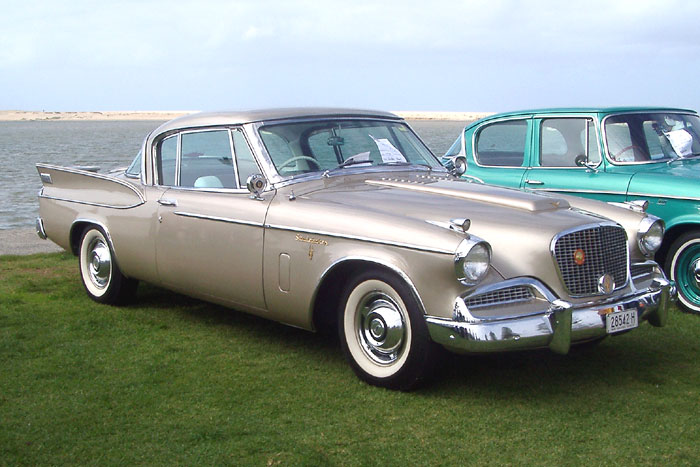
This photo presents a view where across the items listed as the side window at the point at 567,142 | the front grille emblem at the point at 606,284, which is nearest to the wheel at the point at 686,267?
the side window at the point at 567,142

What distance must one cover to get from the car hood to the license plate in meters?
0.50

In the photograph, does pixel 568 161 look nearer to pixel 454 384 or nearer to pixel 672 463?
pixel 454 384

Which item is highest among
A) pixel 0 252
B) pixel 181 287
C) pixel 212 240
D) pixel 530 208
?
pixel 530 208

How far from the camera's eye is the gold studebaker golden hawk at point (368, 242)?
4.50 m

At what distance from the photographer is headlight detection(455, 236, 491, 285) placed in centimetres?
438

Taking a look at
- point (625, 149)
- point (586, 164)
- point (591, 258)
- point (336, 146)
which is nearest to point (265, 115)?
point (336, 146)

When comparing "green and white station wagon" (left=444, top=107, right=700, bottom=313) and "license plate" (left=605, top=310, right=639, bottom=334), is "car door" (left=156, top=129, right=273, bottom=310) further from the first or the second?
"license plate" (left=605, top=310, right=639, bottom=334)

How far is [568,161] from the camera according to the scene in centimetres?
780

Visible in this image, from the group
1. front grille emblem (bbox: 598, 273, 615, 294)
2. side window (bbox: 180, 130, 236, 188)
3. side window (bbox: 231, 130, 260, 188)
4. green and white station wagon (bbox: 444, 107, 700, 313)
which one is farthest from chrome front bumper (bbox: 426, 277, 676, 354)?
green and white station wagon (bbox: 444, 107, 700, 313)

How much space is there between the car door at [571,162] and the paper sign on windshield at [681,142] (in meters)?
0.80

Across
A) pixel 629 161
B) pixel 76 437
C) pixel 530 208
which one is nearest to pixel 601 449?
pixel 530 208

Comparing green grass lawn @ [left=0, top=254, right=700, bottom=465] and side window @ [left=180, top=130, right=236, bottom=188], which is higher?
side window @ [left=180, top=130, right=236, bottom=188]

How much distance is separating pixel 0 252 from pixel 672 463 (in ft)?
27.9

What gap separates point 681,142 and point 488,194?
11.2 feet
